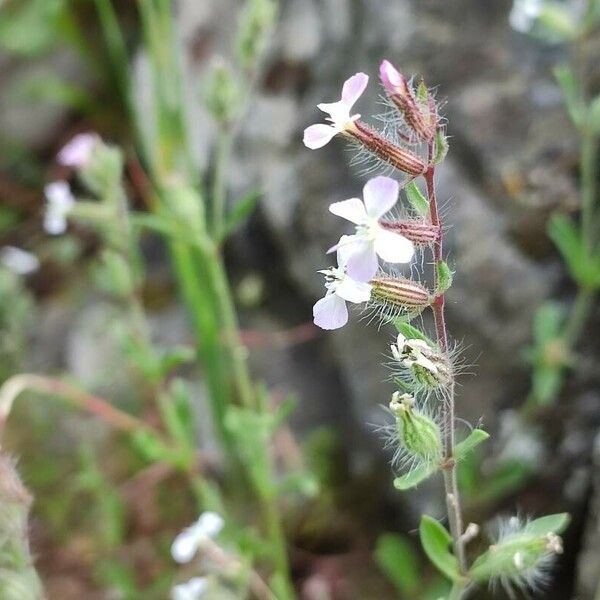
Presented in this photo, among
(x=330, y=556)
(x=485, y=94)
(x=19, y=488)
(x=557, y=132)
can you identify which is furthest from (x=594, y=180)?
(x=19, y=488)

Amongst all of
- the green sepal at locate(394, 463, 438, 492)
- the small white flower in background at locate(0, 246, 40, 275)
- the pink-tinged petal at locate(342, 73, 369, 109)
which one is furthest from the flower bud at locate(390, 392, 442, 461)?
the small white flower in background at locate(0, 246, 40, 275)

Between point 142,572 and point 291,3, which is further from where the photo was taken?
point 291,3

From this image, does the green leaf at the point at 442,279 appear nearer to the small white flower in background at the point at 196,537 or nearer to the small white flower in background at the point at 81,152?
the small white flower in background at the point at 196,537

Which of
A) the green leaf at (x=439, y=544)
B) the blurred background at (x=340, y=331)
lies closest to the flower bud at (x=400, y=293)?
the green leaf at (x=439, y=544)

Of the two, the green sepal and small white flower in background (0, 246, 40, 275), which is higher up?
the green sepal

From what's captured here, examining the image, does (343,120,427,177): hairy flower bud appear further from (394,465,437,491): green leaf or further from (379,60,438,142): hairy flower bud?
(394,465,437,491): green leaf

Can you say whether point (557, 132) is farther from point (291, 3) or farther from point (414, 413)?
point (414, 413)
